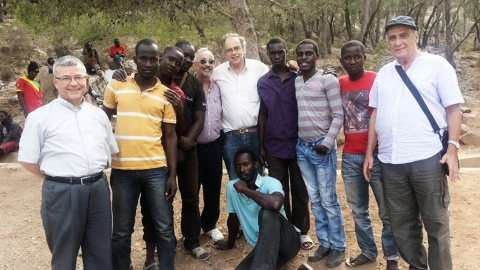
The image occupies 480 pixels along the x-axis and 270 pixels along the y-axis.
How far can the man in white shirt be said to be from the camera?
11.4 ft

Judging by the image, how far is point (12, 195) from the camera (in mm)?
5445

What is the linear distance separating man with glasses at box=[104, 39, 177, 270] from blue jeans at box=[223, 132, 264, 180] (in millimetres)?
654

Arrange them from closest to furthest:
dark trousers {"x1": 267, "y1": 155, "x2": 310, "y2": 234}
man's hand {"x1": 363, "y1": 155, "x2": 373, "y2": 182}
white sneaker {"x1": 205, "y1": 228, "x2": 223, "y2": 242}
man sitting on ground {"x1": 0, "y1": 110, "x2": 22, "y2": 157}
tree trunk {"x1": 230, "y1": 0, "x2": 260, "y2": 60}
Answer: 1. man's hand {"x1": 363, "y1": 155, "x2": 373, "y2": 182}
2. dark trousers {"x1": 267, "y1": 155, "x2": 310, "y2": 234}
3. white sneaker {"x1": 205, "y1": 228, "x2": 223, "y2": 242}
4. tree trunk {"x1": 230, "y1": 0, "x2": 260, "y2": 60}
5. man sitting on ground {"x1": 0, "y1": 110, "x2": 22, "y2": 157}

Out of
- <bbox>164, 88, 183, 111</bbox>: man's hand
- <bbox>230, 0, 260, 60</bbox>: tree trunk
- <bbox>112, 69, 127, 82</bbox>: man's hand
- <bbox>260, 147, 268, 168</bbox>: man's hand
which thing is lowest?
<bbox>260, 147, 268, 168</bbox>: man's hand

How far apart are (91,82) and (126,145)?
9.47 metres

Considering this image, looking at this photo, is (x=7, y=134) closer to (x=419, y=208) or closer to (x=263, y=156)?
(x=263, y=156)

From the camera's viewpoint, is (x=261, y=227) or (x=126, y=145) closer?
(x=126, y=145)

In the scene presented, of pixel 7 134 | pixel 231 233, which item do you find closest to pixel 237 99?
pixel 231 233

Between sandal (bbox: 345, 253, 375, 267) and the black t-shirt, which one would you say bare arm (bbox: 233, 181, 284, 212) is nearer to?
the black t-shirt

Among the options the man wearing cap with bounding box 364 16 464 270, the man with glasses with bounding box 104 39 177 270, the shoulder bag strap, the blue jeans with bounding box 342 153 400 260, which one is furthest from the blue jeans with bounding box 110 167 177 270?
the shoulder bag strap

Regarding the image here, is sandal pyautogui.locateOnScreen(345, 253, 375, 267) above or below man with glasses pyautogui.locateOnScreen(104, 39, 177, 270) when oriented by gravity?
below

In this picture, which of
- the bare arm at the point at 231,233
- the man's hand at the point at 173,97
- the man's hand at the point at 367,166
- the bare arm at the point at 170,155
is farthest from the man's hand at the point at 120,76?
the man's hand at the point at 367,166

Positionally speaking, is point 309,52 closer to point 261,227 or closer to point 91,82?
point 261,227

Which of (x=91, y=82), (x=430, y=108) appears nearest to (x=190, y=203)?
(x=430, y=108)
